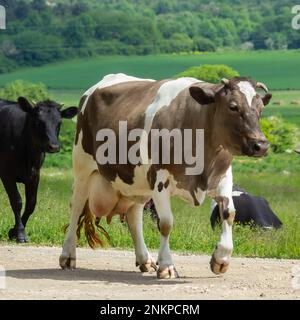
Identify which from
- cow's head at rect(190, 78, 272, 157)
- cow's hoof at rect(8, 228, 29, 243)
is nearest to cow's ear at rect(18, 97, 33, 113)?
cow's hoof at rect(8, 228, 29, 243)

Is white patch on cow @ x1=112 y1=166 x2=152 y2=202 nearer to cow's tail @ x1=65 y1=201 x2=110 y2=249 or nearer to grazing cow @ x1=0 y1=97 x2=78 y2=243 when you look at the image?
cow's tail @ x1=65 y1=201 x2=110 y2=249

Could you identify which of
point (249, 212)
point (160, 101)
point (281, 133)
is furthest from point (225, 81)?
point (281, 133)

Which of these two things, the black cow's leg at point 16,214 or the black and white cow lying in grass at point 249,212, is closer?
the black cow's leg at point 16,214

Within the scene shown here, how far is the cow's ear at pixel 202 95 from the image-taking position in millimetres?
12109

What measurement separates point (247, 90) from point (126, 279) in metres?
2.01

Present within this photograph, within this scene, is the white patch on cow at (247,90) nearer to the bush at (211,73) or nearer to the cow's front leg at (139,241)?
the cow's front leg at (139,241)

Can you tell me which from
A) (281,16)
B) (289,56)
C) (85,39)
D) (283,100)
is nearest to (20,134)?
(283,100)

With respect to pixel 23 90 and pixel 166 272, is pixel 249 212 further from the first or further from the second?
pixel 23 90

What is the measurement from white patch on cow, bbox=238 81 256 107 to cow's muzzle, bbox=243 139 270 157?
1.25ft

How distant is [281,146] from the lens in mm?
76000

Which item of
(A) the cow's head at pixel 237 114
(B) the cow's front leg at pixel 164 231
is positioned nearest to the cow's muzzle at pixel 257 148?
(A) the cow's head at pixel 237 114

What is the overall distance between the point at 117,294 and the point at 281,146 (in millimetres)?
65439

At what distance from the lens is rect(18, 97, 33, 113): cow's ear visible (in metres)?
17.2

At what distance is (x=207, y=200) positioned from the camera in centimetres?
3034
